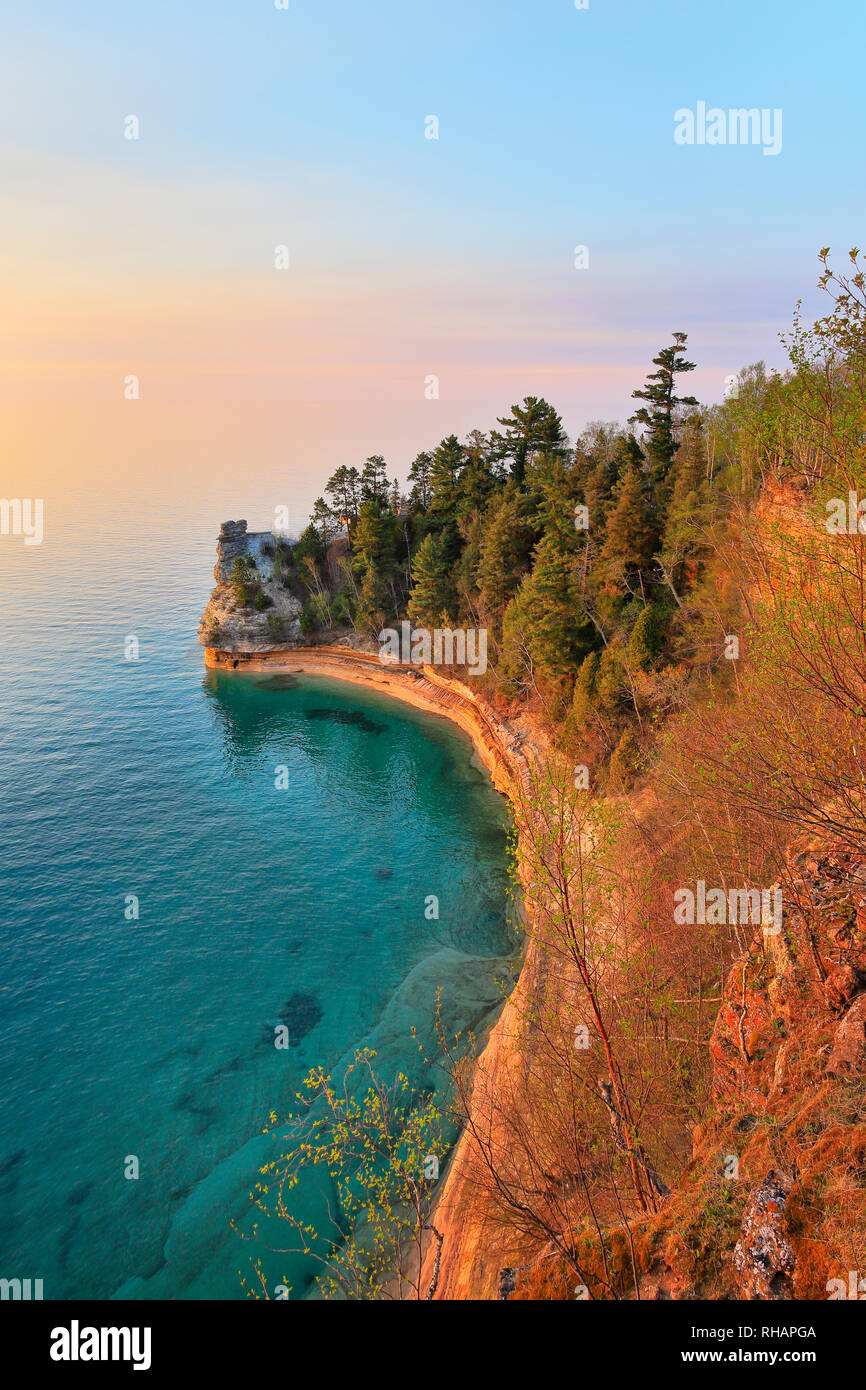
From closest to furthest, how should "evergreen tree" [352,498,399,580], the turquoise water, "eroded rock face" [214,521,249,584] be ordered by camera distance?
1. the turquoise water
2. "evergreen tree" [352,498,399,580]
3. "eroded rock face" [214,521,249,584]

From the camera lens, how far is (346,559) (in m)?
78.2

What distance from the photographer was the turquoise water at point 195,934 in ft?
72.4

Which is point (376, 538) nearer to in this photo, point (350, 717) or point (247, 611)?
point (247, 611)

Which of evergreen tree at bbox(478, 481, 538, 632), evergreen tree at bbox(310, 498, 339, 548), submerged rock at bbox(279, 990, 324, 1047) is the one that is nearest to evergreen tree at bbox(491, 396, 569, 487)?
evergreen tree at bbox(478, 481, 538, 632)

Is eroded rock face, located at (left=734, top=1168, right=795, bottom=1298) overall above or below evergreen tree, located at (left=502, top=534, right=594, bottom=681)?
below

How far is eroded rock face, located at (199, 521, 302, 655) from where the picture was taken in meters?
75.3

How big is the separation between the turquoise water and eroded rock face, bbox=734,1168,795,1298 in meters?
17.4

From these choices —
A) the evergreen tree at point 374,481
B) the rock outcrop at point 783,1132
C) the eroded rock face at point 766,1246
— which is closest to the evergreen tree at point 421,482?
the evergreen tree at point 374,481

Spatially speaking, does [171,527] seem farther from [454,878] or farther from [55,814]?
[454,878]

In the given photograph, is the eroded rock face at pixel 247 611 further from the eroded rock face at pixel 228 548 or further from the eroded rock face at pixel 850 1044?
the eroded rock face at pixel 850 1044

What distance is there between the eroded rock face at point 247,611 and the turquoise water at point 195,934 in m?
9.48

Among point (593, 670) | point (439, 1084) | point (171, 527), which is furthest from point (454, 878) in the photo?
point (171, 527)

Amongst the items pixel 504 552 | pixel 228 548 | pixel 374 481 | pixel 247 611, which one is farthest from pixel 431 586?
pixel 228 548

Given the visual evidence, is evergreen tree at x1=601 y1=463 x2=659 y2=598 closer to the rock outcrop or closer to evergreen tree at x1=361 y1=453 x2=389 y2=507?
the rock outcrop
